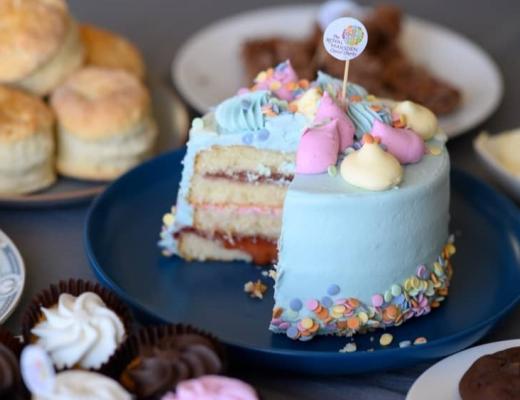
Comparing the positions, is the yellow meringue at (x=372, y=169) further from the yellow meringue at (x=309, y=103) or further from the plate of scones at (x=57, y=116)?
the plate of scones at (x=57, y=116)

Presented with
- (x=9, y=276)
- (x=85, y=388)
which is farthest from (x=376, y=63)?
(x=85, y=388)

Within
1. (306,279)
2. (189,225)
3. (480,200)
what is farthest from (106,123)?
(480,200)

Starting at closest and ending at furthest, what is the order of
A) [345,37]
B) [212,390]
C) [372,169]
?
[212,390]
[372,169]
[345,37]

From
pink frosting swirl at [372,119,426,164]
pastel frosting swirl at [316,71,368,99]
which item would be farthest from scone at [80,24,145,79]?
pink frosting swirl at [372,119,426,164]

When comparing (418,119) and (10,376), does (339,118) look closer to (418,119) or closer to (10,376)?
(418,119)

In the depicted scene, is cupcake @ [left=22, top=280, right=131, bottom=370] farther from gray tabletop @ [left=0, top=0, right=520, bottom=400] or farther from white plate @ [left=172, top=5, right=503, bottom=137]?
white plate @ [left=172, top=5, right=503, bottom=137]

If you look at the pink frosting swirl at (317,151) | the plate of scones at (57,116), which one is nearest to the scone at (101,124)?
the plate of scones at (57,116)
